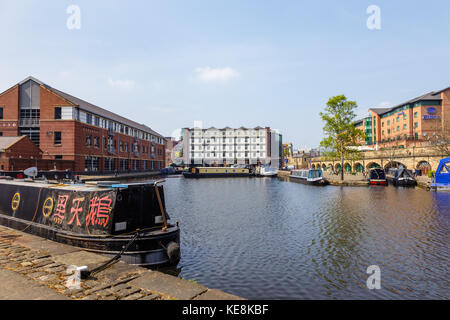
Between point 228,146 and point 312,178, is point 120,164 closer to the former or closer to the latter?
point 312,178

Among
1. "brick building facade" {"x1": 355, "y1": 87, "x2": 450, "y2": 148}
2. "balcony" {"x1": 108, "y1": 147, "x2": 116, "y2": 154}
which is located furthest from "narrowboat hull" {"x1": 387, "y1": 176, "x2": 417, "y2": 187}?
"balcony" {"x1": 108, "y1": 147, "x2": 116, "y2": 154}

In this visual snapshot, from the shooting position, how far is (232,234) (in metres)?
14.2

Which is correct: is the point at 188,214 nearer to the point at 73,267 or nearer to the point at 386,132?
the point at 73,267

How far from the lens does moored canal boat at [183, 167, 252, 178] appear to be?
248 ft

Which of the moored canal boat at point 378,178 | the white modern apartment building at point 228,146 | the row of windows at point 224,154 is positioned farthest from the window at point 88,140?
the row of windows at point 224,154

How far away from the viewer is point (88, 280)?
6.09m

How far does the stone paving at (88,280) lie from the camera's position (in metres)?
5.36

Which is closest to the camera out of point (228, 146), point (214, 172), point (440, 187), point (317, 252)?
point (317, 252)

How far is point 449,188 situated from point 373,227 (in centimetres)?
2574

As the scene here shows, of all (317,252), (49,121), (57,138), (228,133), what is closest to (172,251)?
(317,252)

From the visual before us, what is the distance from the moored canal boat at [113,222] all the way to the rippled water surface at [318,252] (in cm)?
155

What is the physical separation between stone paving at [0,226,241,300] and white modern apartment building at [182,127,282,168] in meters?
104

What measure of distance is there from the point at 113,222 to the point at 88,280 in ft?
9.32
